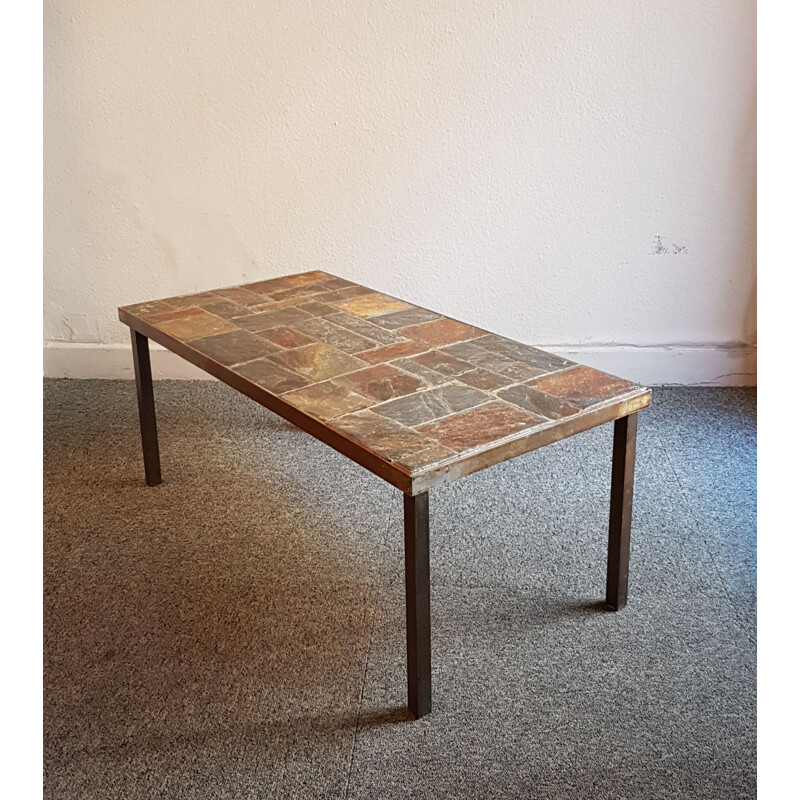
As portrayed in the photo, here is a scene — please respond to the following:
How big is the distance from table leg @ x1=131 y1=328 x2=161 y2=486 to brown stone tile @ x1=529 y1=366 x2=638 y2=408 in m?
1.12

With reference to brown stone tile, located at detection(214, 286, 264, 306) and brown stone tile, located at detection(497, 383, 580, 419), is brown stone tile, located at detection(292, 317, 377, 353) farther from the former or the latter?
brown stone tile, located at detection(497, 383, 580, 419)

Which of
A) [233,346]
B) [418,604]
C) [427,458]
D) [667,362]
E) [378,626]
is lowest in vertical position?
[378,626]

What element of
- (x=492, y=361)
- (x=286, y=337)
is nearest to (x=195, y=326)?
(x=286, y=337)

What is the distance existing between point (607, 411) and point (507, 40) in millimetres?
1637

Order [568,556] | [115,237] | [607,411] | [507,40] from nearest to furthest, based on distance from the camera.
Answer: [607,411] < [568,556] < [507,40] < [115,237]

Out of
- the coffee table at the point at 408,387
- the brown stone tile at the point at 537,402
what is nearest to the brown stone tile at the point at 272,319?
the coffee table at the point at 408,387

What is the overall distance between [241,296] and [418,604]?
3.75ft

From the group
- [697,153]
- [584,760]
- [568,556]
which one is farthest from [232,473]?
[697,153]

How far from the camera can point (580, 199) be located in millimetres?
3186

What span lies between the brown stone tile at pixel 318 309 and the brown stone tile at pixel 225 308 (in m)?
0.14

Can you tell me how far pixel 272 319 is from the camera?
2377 mm

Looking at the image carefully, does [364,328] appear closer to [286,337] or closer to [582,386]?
[286,337]

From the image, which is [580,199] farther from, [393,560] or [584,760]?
[584,760]

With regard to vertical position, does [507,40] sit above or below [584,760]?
above
